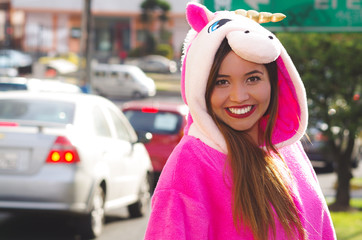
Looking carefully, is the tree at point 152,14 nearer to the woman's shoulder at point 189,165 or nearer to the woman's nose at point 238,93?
the woman's nose at point 238,93

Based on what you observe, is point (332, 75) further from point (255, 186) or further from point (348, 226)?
point (255, 186)

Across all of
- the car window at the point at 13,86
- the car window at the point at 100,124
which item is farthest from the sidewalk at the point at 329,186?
the car window at the point at 100,124

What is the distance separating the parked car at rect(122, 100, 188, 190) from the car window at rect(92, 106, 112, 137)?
14.4 ft

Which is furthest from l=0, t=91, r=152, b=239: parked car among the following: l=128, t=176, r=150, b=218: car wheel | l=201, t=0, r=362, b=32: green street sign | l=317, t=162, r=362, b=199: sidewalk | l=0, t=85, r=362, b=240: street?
l=317, t=162, r=362, b=199: sidewalk

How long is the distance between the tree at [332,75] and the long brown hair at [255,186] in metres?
9.29

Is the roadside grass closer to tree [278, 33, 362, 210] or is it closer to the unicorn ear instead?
tree [278, 33, 362, 210]

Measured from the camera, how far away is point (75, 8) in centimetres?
7531

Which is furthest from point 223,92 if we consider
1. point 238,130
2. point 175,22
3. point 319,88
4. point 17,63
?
point 175,22

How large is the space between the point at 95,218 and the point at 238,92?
234 inches

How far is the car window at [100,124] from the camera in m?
8.61

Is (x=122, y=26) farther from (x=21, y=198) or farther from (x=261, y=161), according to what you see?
(x=261, y=161)

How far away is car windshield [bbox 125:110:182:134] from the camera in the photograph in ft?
45.2

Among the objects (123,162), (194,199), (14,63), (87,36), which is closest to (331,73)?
(123,162)

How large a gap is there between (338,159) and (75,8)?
64.4 metres
